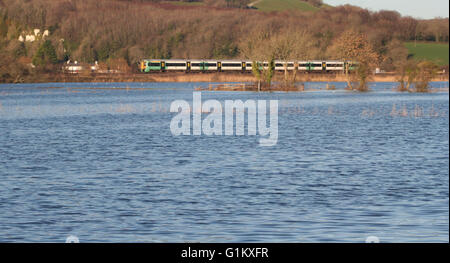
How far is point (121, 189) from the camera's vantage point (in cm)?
3059

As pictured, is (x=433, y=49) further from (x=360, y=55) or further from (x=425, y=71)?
(x=360, y=55)

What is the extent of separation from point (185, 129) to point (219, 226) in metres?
42.8

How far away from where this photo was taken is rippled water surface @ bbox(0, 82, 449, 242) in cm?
2256

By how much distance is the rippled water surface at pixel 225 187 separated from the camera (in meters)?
22.6

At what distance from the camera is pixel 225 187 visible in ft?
102

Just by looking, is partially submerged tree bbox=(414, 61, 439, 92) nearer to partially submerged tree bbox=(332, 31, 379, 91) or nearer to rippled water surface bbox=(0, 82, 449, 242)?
partially submerged tree bbox=(332, 31, 379, 91)

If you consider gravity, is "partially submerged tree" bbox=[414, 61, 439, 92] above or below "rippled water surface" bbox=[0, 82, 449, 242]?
above

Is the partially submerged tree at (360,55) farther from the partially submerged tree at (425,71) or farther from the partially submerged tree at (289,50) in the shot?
the partially submerged tree at (289,50)

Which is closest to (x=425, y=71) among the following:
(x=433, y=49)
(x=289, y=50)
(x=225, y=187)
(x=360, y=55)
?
(x=360, y=55)

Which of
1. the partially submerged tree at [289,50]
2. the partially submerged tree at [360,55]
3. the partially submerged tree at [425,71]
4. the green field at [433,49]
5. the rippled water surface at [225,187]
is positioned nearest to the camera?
the rippled water surface at [225,187]

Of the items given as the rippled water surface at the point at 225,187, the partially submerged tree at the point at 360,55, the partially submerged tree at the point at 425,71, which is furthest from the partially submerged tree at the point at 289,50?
the rippled water surface at the point at 225,187

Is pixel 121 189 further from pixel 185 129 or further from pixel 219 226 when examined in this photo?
pixel 185 129

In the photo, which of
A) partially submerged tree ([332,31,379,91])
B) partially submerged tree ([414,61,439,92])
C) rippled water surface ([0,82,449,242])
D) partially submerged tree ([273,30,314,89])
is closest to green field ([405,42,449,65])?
partially submerged tree ([414,61,439,92])

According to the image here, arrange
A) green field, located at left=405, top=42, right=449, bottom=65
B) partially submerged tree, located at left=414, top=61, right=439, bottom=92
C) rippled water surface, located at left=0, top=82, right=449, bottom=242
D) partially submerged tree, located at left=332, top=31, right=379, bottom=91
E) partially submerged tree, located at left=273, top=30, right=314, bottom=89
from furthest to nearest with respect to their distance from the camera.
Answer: partially submerged tree, located at left=273, top=30, right=314, bottom=89, partially submerged tree, located at left=332, top=31, right=379, bottom=91, partially submerged tree, located at left=414, top=61, right=439, bottom=92, green field, located at left=405, top=42, right=449, bottom=65, rippled water surface, located at left=0, top=82, right=449, bottom=242
